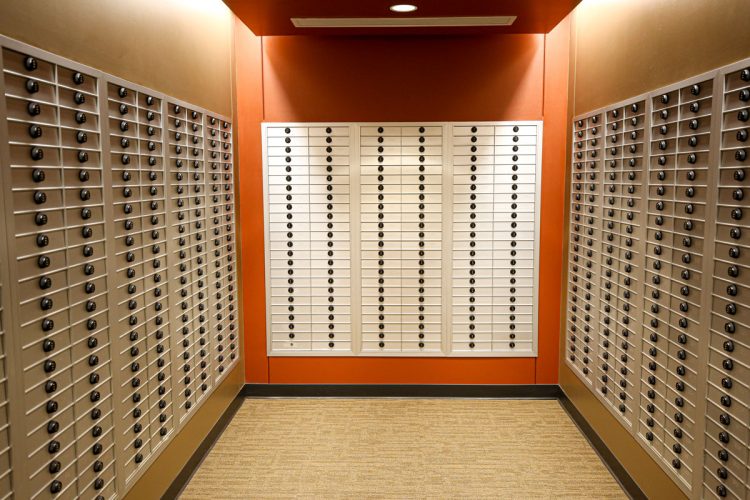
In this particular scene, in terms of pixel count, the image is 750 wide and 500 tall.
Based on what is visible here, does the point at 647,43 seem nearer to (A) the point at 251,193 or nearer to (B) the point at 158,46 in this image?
(B) the point at 158,46

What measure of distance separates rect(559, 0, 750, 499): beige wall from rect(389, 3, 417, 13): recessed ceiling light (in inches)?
46.2

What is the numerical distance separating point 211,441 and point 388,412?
4.15 ft

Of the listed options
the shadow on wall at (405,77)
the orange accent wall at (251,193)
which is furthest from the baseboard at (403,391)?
the shadow on wall at (405,77)

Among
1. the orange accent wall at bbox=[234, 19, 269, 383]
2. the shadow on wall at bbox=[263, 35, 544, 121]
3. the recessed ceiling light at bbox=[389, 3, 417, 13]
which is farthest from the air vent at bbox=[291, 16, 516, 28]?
the orange accent wall at bbox=[234, 19, 269, 383]

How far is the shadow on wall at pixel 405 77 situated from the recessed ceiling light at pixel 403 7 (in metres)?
0.85

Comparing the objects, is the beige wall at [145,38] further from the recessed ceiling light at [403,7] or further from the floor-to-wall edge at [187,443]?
the floor-to-wall edge at [187,443]

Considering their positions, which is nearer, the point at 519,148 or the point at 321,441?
the point at 321,441

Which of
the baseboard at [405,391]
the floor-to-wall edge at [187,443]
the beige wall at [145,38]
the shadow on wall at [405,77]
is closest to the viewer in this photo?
the beige wall at [145,38]

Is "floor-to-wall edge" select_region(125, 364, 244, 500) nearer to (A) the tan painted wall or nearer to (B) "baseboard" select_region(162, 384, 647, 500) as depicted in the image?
(A) the tan painted wall

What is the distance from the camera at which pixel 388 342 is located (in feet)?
14.2

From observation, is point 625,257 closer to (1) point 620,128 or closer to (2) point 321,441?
(1) point 620,128

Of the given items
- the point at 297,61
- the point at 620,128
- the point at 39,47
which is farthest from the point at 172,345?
the point at 620,128

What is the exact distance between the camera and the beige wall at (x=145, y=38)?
1.81 m

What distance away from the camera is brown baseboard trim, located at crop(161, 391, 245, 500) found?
9.75ft
